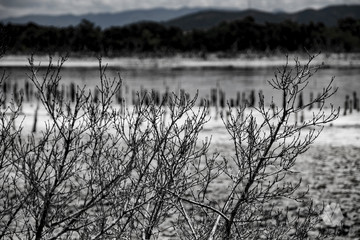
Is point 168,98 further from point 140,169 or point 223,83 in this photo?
point 140,169

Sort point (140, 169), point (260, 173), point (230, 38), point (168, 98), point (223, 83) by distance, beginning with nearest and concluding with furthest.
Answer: point (140, 169) → point (260, 173) → point (168, 98) → point (223, 83) → point (230, 38)

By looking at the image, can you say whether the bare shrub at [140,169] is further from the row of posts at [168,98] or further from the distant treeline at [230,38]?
the distant treeline at [230,38]

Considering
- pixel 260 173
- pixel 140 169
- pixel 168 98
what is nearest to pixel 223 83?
pixel 168 98

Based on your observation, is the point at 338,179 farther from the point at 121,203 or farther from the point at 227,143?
the point at 121,203

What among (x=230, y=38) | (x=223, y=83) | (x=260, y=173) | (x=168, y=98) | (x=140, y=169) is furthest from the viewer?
(x=230, y=38)

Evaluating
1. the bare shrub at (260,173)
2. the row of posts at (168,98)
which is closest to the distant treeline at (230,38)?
the row of posts at (168,98)

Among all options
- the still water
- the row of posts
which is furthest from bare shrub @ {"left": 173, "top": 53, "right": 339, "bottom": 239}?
the still water

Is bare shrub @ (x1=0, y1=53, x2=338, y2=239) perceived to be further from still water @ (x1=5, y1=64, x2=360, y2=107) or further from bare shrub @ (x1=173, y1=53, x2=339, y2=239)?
still water @ (x1=5, y1=64, x2=360, y2=107)

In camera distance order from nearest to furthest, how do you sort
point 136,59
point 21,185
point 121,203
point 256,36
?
point 121,203, point 21,185, point 136,59, point 256,36

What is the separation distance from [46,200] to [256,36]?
13985 cm

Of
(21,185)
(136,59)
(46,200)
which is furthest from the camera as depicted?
(136,59)

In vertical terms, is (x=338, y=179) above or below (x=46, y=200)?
below

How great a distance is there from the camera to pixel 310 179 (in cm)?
1262

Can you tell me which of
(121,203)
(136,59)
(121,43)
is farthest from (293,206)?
(121,43)
